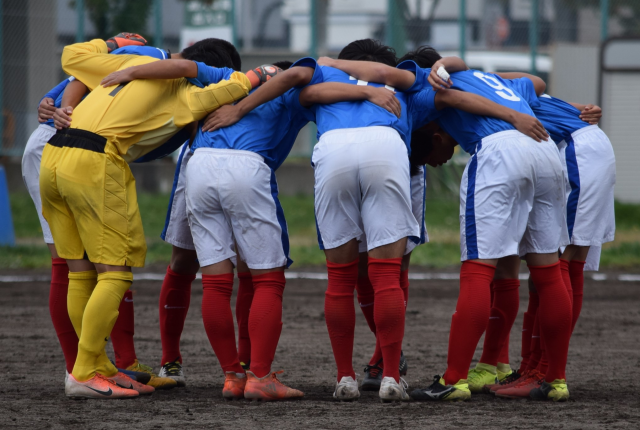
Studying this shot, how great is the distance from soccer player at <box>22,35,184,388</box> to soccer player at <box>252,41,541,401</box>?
3.93 ft

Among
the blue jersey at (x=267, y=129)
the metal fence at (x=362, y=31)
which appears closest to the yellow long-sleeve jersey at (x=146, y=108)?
the blue jersey at (x=267, y=129)

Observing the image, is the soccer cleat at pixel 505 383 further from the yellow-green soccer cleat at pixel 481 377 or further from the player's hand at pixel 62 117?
the player's hand at pixel 62 117

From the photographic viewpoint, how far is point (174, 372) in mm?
4934

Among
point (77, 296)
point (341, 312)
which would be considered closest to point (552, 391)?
point (341, 312)

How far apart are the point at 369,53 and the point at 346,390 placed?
1994mm

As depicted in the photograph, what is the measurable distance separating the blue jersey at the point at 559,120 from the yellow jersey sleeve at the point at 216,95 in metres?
1.81

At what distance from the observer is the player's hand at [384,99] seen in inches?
172

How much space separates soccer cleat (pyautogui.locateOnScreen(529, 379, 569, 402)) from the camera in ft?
14.2

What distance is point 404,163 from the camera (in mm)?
4277

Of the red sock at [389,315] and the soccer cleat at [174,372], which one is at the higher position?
the red sock at [389,315]

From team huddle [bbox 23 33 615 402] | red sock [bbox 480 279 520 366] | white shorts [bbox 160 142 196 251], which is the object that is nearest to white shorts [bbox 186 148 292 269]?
team huddle [bbox 23 33 615 402]

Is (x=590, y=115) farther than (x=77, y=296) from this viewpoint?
Yes

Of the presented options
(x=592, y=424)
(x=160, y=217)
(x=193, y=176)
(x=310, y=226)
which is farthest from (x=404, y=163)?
(x=160, y=217)

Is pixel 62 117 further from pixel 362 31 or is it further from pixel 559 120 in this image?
pixel 362 31
